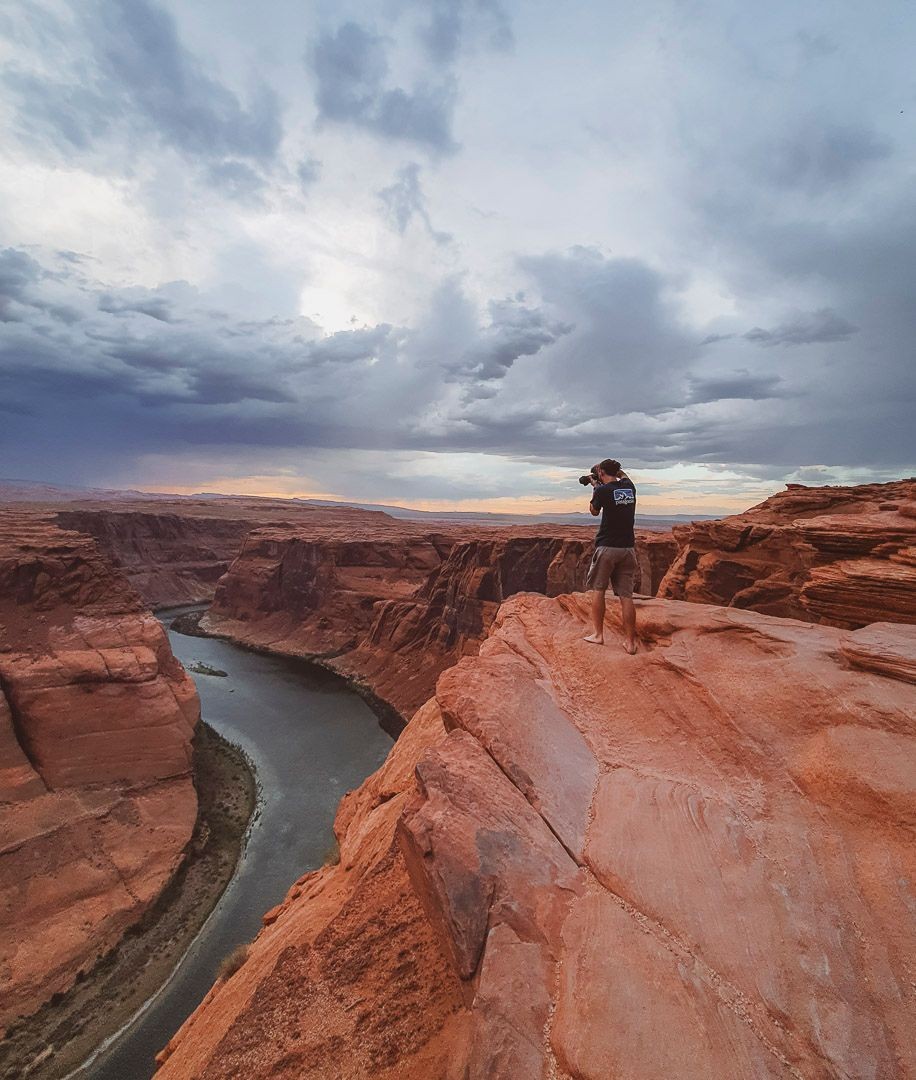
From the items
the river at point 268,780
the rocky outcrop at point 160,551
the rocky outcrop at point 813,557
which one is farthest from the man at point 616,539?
the rocky outcrop at point 160,551

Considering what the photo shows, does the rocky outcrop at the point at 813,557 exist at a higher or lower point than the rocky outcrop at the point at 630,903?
higher

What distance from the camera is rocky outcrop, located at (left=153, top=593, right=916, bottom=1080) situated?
357cm

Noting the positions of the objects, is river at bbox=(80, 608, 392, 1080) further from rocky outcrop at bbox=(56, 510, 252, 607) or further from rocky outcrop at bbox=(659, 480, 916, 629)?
rocky outcrop at bbox=(56, 510, 252, 607)

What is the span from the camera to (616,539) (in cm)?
832

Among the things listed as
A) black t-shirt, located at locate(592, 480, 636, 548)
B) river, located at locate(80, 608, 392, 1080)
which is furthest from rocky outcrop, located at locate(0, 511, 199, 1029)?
black t-shirt, located at locate(592, 480, 636, 548)

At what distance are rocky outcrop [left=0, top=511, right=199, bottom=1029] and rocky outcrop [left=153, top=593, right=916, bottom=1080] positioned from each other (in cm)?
1461

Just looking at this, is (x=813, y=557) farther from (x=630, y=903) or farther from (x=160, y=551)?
(x=160, y=551)

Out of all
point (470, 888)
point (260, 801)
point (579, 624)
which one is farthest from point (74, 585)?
point (470, 888)

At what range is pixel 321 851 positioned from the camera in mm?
22922

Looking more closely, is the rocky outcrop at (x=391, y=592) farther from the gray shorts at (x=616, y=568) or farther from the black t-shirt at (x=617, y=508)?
the black t-shirt at (x=617, y=508)

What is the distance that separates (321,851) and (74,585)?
19213 millimetres

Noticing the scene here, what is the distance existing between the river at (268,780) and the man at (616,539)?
57.5 feet

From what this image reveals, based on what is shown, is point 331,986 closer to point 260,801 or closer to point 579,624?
point 579,624

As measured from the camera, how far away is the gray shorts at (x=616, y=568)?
332 inches
